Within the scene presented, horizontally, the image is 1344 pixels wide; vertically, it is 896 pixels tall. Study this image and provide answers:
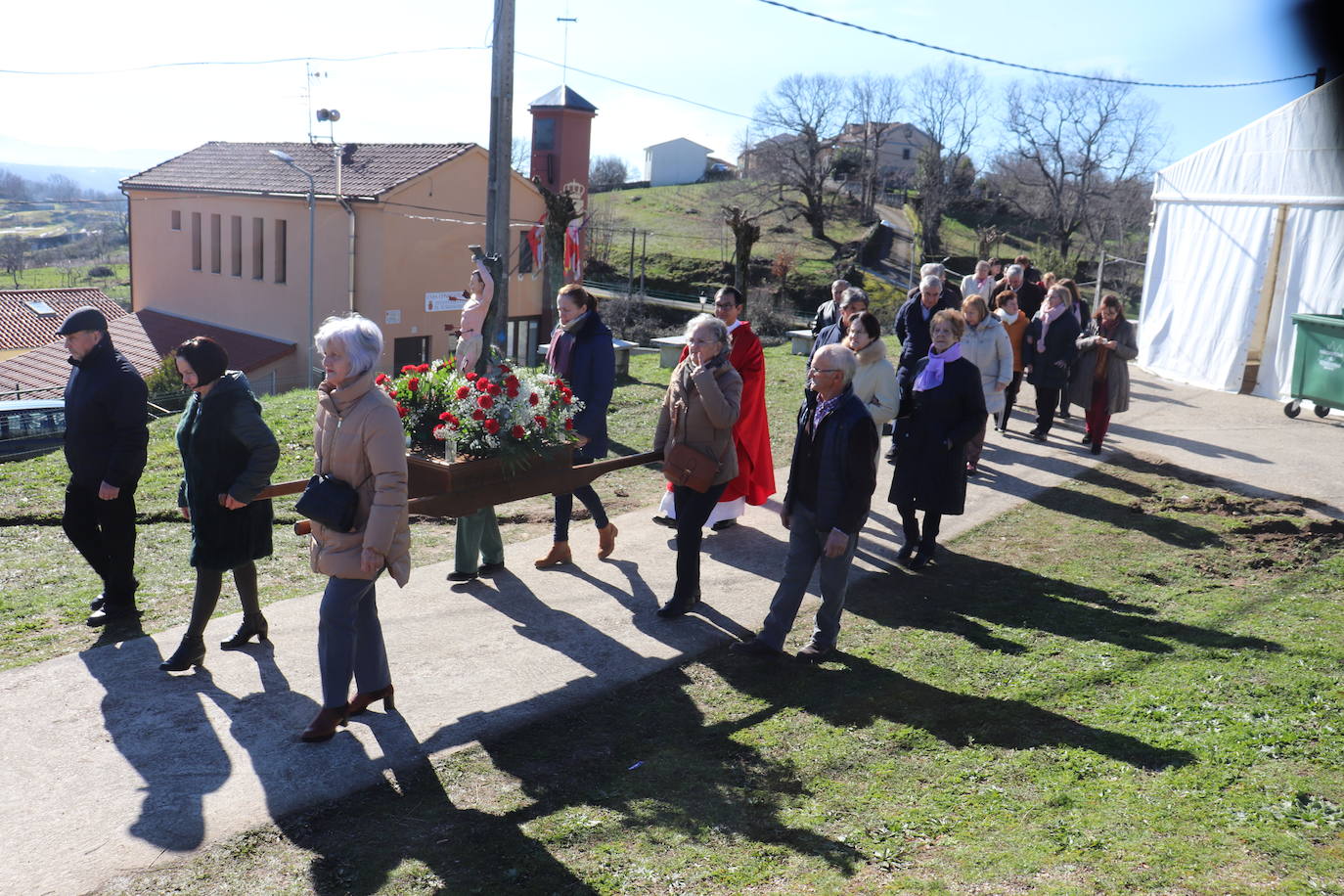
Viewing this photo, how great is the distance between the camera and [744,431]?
7.75 metres

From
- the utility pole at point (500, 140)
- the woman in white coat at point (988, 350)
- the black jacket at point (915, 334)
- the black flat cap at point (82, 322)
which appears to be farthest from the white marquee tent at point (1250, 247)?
the black flat cap at point (82, 322)

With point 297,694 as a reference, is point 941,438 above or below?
above

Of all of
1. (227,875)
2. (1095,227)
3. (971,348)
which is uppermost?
(1095,227)

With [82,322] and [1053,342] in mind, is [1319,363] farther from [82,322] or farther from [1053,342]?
[82,322]

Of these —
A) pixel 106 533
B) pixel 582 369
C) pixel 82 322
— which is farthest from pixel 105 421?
pixel 582 369

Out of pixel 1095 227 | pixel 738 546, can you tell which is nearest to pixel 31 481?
pixel 738 546

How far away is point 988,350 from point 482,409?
17.0ft

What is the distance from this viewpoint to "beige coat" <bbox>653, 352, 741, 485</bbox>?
5.87 metres

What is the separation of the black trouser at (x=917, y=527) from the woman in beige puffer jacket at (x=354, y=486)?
3986 mm

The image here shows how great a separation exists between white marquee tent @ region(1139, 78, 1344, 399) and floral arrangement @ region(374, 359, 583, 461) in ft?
43.6

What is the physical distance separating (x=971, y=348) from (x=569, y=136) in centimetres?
3644

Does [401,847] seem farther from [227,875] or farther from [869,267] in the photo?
[869,267]

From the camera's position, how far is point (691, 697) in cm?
523

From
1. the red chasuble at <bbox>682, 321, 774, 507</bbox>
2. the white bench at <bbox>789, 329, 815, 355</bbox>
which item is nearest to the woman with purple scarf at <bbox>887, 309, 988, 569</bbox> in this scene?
the red chasuble at <bbox>682, 321, 774, 507</bbox>
